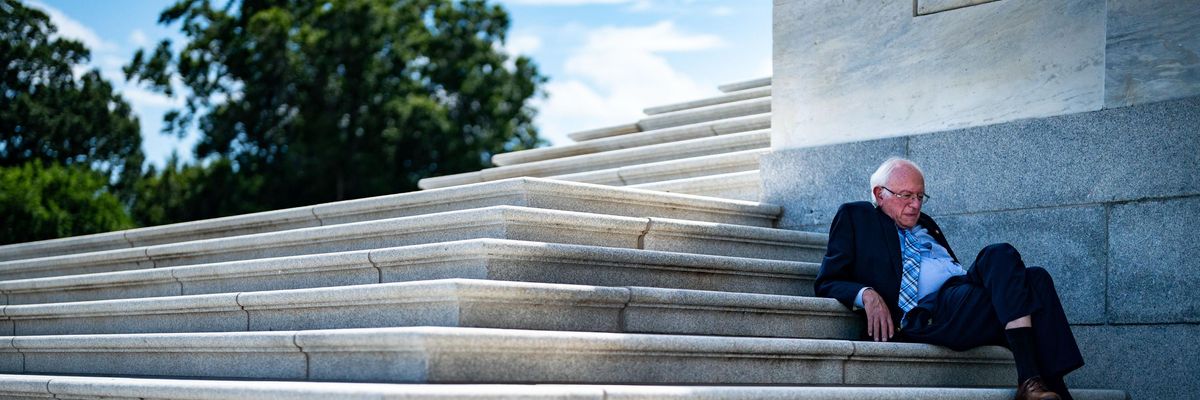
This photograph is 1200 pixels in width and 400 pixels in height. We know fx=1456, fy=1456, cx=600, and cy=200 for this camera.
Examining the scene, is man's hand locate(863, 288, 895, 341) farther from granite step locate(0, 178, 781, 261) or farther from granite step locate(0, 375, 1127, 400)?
granite step locate(0, 178, 781, 261)

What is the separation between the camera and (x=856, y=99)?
27.1 feet

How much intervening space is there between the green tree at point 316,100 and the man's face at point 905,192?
30685 mm

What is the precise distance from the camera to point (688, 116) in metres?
12.0

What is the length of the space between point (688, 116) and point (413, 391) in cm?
770

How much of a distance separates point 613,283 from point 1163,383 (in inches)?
104

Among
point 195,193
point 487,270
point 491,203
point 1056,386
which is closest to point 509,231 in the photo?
point 487,270

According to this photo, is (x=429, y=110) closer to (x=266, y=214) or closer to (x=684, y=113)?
(x=684, y=113)

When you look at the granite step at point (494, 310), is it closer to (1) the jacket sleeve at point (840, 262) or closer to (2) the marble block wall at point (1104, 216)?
(1) the jacket sleeve at point (840, 262)

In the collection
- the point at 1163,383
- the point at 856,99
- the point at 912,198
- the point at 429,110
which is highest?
the point at 429,110

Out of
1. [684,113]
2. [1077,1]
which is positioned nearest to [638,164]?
[684,113]

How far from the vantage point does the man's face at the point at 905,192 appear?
6621 millimetres

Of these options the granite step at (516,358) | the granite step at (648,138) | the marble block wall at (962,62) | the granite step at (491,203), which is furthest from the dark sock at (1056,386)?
the granite step at (648,138)

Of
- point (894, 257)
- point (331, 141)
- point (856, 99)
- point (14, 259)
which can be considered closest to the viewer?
point (894, 257)

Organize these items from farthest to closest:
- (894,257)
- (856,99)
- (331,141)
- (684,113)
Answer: (331,141)
(684,113)
(856,99)
(894,257)
